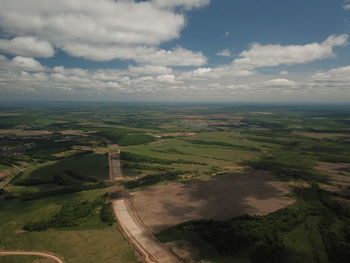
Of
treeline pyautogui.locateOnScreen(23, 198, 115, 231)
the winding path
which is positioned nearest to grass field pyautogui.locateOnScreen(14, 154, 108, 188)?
treeline pyautogui.locateOnScreen(23, 198, 115, 231)

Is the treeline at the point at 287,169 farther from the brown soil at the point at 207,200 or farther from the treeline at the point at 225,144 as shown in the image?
the treeline at the point at 225,144

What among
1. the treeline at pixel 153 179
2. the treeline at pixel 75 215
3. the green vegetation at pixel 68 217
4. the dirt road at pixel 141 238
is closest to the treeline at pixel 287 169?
the treeline at pixel 153 179

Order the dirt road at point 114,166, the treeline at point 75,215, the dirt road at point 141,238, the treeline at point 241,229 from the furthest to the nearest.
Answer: the dirt road at point 114,166
the treeline at point 75,215
the treeline at point 241,229
the dirt road at point 141,238

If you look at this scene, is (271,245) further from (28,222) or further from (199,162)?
(199,162)

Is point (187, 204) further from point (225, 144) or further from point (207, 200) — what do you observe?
point (225, 144)

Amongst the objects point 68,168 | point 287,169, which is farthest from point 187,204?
point 68,168

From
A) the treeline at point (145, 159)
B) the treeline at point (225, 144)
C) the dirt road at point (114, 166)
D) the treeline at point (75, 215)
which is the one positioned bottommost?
the dirt road at point (114, 166)

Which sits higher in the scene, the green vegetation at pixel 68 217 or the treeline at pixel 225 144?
the treeline at pixel 225 144

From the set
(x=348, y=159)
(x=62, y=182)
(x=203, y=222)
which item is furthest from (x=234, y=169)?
(x=62, y=182)
